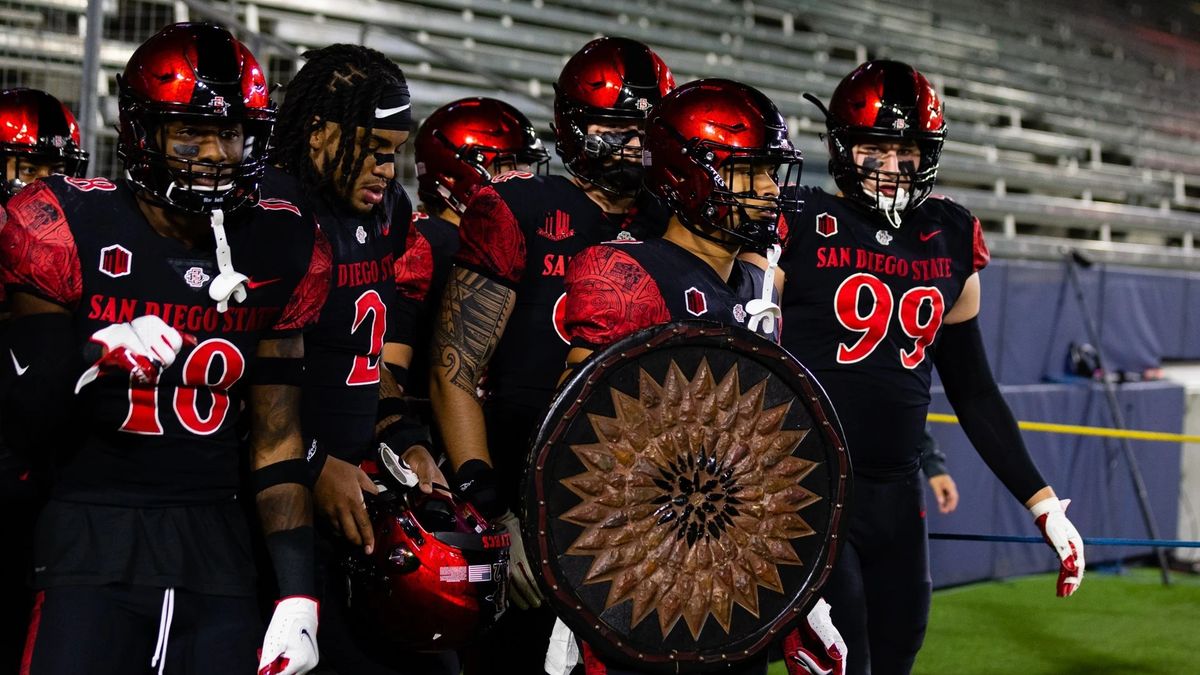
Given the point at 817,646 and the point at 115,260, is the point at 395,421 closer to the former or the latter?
the point at 115,260

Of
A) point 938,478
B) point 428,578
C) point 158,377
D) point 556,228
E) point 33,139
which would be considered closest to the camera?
point 158,377

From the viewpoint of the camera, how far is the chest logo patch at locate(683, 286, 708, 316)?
2438 millimetres

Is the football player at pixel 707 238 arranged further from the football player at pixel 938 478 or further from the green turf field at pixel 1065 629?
the green turf field at pixel 1065 629

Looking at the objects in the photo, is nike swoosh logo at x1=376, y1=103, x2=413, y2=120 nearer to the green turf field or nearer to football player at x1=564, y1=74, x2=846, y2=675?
football player at x1=564, y1=74, x2=846, y2=675

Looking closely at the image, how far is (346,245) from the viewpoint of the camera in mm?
2918

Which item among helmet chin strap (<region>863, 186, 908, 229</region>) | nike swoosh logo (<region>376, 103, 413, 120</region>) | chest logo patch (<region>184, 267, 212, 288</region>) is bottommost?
chest logo patch (<region>184, 267, 212, 288</region>)

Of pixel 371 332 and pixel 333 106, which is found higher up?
pixel 333 106

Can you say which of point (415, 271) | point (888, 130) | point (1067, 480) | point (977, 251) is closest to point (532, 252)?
point (415, 271)

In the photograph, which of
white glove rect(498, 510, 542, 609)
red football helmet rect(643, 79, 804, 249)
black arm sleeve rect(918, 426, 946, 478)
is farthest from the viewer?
black arm sleeve rect(918, 426, 946, 478)

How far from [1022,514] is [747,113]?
4939mm

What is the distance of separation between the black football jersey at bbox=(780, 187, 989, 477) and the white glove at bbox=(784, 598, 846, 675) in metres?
0.65

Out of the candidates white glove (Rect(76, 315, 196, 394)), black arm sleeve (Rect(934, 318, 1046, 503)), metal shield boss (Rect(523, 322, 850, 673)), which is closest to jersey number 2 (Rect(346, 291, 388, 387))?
white glove (Rect(76, 315, 196, 394))

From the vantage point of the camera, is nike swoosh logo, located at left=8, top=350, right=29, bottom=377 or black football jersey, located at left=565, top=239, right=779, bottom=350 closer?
nike swoosh logo, located at left=8, top=350, right=29, bottom=377

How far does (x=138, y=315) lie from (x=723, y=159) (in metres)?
1.03
